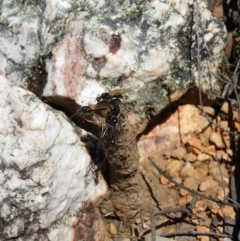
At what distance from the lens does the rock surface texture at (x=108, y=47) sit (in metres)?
2.38

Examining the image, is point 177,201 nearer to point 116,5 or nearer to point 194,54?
point 194,54

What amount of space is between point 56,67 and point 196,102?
0.72m

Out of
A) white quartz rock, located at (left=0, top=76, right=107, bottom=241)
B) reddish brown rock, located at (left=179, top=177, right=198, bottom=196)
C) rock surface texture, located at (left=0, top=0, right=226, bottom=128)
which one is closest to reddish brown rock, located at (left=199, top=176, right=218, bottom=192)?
reddish brown rock, located at (left=179, top=177, right=198, bottom=196)

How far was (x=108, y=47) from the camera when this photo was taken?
2381mm

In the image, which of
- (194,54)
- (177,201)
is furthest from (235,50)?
(177,201)

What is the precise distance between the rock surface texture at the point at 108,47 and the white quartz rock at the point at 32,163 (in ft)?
0.83

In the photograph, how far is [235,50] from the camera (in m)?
2.85

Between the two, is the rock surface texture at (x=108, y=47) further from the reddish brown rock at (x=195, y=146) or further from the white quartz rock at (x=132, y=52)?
the reddish brown rock at (x=195, y=146)

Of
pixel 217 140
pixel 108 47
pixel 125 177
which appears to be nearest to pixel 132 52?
pixel 108 47

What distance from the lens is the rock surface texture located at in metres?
2.38

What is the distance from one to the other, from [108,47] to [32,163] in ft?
1.93

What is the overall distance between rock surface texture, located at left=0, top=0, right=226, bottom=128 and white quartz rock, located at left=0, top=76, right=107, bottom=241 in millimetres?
253

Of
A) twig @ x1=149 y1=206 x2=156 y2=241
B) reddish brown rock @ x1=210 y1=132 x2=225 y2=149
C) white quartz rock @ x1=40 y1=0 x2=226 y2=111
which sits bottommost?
twig @ x1=149 y1=206 x2=156 y2=241

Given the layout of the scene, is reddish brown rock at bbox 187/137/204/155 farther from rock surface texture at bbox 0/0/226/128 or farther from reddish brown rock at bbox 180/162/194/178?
rock surface texture at bbox 0/0/226/128
